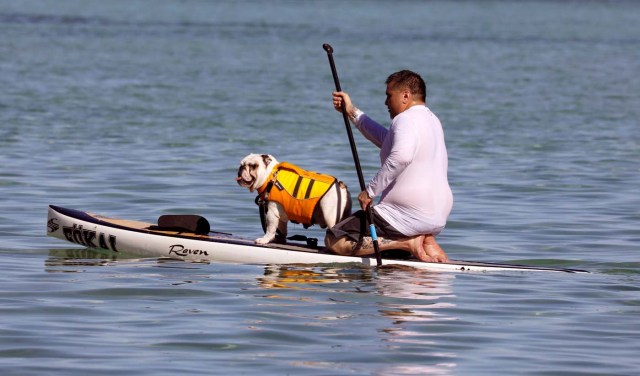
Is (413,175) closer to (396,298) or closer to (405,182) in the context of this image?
(405,182)

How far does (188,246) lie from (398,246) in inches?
68.0

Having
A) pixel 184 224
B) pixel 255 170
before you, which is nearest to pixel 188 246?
pixel 184 224

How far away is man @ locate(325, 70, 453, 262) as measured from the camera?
11086 millimetres

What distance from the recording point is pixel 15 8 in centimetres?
8262

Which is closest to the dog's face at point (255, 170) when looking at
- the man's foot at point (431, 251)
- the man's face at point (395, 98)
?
the man's face at point (395, 98)

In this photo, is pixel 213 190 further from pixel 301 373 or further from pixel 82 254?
pixel 301 373

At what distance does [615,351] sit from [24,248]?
5.82 meters

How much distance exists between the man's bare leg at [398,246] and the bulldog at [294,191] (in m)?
0.17

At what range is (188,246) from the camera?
1198 centimetres

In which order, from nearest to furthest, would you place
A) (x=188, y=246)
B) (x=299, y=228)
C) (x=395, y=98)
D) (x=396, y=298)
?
(x=396, y=298)
(x=395, y=98)
(x=188, y=246)
(x=299, y=228)

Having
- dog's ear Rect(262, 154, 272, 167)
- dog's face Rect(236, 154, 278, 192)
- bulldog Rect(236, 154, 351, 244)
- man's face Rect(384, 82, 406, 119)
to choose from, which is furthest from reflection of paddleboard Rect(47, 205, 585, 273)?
man's face Rect(384, 82, 406, 119)

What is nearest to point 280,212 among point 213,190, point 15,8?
point 213,190

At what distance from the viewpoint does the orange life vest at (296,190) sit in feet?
37.9

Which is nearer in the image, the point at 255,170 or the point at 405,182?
the point at 405,182
